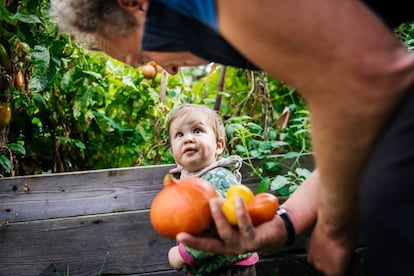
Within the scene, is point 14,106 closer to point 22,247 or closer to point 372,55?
point 22,247

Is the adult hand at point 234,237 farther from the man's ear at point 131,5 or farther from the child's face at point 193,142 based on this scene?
the child's face at point 193,142

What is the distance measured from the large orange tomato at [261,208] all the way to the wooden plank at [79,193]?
104cm

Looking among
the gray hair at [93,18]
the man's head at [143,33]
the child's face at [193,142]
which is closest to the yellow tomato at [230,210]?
the man's head at [143,33]

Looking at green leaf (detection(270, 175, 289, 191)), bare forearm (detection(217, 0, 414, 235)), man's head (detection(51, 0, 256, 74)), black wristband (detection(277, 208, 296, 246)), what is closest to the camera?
Answer: bare forearm (detection(217, 0, 414, 235))

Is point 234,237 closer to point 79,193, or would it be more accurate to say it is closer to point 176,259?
point 176,259

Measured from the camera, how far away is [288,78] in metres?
0.79

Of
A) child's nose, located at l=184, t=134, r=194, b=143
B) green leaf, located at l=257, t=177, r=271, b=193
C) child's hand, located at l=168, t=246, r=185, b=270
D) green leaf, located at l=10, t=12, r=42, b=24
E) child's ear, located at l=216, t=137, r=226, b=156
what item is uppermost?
green leaf, located at l=10, t=12, r=42, b=24

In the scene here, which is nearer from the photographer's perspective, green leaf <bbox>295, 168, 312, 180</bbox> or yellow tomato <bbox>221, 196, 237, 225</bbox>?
yellow tomato <bbox>221, 196, 237, 225</bbox>

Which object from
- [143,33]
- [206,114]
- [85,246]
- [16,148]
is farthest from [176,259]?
[143,33]

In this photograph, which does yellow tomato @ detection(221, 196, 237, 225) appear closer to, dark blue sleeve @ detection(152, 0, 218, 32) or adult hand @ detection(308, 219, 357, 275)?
adult hand @ detection(308, 219, 357, 275)

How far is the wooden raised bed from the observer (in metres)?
2.09

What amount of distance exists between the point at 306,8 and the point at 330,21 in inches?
1.6

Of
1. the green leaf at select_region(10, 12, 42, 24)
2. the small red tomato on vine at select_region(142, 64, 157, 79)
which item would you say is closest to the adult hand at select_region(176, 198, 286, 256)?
the green leaf at select_region(10, 12, 42, 24)

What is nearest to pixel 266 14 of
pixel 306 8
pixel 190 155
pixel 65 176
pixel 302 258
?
pixel 306 8
